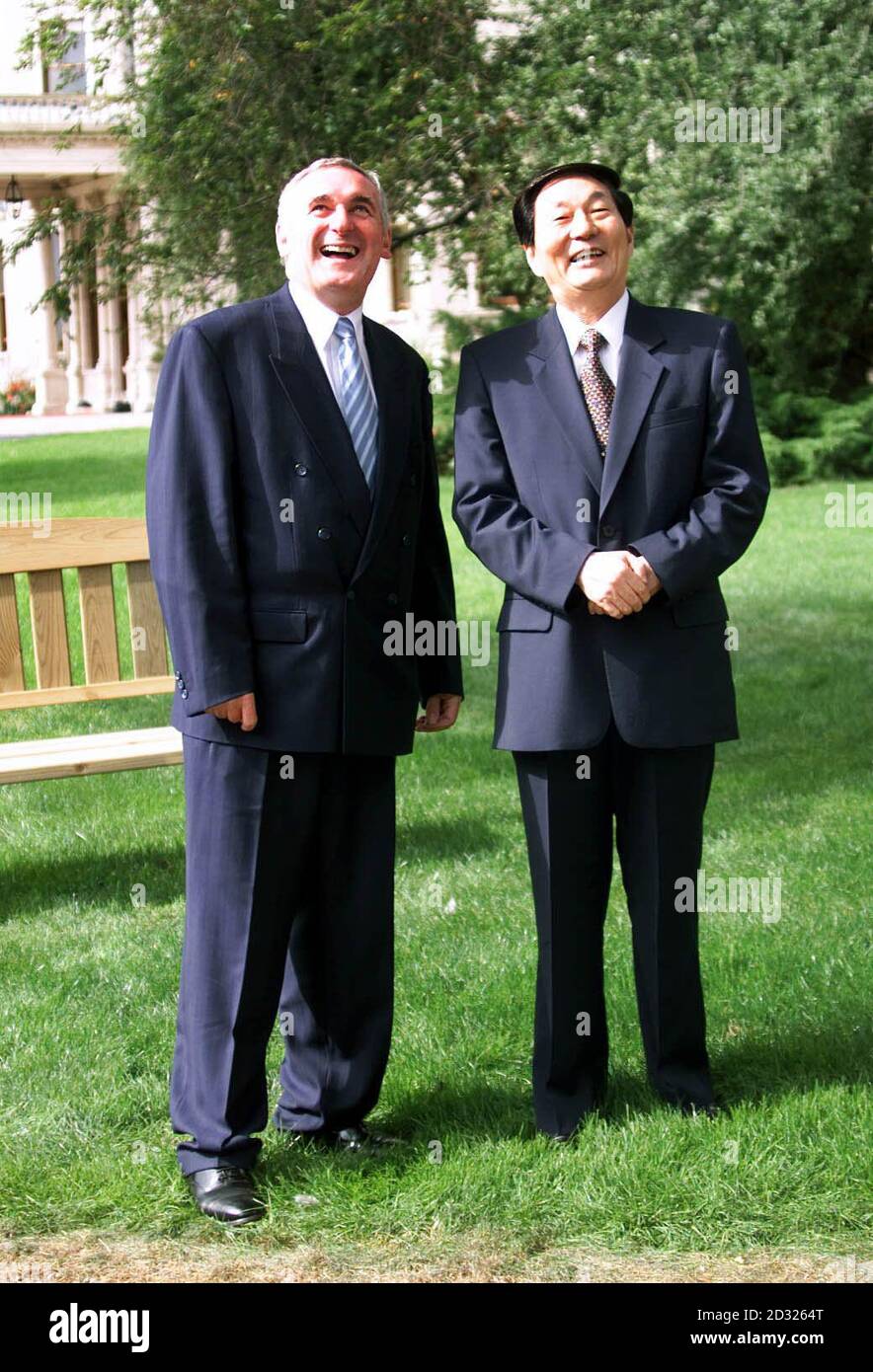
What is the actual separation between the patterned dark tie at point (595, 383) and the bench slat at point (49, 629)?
2.94 m

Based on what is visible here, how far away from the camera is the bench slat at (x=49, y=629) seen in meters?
6.41

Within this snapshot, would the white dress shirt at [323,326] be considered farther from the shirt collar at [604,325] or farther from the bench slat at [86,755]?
the bench slat at [86,755]

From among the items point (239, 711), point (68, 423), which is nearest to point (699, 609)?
point (239, 711)

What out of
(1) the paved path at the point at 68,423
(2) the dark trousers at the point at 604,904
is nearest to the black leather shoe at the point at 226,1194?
(2) the dark trousers at the point at 604,904

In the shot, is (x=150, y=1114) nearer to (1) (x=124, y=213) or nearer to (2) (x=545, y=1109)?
(2) (x=545, y=1109)

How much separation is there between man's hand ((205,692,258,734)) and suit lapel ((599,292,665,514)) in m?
0.95

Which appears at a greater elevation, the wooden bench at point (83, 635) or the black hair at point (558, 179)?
the black hair at point (558, 179)

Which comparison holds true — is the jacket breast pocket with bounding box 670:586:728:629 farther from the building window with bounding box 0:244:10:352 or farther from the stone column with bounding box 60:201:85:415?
the building window with bounding box 0:244:10:352

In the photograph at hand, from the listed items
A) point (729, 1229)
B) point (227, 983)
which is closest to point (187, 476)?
point (227, 983)

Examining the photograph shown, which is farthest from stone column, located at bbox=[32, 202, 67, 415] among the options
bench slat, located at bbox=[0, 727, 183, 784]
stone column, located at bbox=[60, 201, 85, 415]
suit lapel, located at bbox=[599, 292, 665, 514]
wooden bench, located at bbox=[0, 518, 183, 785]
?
suit lapel, located at bbox=[599, 292, 665, 514]

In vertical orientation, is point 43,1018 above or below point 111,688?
below

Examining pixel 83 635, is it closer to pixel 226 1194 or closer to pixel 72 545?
pixel 72 545

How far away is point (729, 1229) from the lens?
3727 mm
